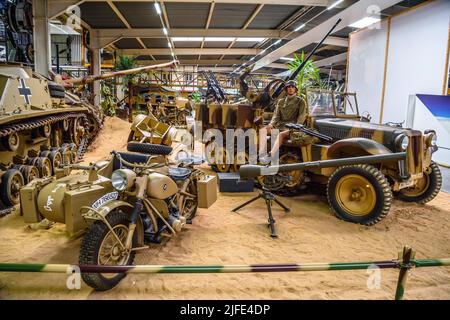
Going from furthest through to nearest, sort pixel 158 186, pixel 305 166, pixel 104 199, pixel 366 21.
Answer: pixel 366 21 < pixel 158 186 < pixel 104 199 < pixel 305 166

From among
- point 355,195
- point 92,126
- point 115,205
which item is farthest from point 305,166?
point 92,126

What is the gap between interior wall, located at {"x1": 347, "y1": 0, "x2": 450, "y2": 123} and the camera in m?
8.38

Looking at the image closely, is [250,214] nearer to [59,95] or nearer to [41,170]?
[41,170]

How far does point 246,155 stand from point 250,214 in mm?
2523

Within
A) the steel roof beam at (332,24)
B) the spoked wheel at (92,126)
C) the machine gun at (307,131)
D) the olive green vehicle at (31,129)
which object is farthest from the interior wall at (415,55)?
the spoked wheel at (92,126)

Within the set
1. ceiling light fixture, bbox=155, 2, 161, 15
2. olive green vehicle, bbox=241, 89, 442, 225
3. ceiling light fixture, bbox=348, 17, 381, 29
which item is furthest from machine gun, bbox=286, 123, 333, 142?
ceiling light fixture, bbox=155, 2, 161, 15

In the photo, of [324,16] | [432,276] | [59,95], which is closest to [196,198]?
[432,276]

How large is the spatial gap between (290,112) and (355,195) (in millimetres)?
2129

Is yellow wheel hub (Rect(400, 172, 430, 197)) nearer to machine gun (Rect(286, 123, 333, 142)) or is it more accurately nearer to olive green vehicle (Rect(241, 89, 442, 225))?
olive green vehicle (Rect(241, 89, 442, 225))

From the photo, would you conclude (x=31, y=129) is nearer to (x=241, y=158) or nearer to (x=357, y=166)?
(x=241, y=158)

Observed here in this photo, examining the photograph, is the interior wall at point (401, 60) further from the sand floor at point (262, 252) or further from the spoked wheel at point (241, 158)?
the spoked wheel at point (241, 158)

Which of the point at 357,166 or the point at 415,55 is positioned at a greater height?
the point at 415,55

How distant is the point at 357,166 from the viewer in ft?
16.3

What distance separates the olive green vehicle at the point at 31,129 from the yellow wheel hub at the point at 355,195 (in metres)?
4.79
